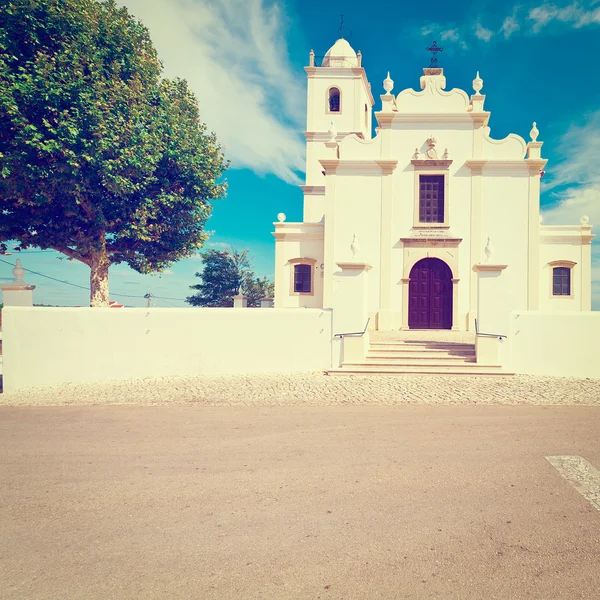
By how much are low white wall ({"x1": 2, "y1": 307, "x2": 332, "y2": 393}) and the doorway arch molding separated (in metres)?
7.27

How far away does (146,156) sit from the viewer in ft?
50.9

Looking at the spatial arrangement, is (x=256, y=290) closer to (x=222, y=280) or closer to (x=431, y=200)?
(x=222, y=280)

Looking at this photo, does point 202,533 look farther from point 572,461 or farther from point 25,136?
point 25,136

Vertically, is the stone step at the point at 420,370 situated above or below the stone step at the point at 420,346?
below

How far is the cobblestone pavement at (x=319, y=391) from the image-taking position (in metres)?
7.93

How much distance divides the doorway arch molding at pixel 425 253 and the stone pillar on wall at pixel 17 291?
12814 millimetres

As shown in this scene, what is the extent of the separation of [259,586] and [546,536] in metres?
2.31

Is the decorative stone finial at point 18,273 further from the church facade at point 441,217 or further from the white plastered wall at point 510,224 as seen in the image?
the white plastered wall at point 510,224

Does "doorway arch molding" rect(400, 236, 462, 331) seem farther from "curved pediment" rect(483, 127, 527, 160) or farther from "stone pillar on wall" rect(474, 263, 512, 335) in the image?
"stone pillar on wall" rect(474, 263, 512, 335)

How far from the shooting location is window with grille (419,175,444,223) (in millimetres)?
17484

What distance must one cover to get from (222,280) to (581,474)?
27.7 m

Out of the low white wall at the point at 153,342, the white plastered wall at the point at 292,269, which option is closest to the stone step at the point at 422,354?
the low white wall at the point at 153,342

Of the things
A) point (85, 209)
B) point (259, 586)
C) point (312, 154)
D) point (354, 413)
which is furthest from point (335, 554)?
point (312, 154)

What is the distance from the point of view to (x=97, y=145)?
46.1 feet
